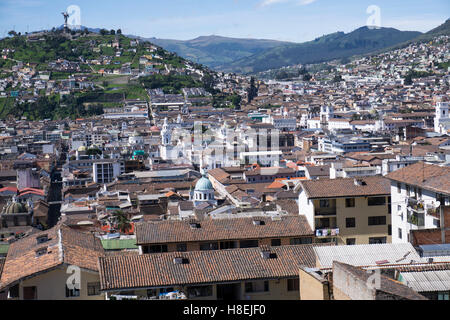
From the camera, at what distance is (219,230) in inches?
464

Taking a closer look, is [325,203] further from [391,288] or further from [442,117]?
[442,117]

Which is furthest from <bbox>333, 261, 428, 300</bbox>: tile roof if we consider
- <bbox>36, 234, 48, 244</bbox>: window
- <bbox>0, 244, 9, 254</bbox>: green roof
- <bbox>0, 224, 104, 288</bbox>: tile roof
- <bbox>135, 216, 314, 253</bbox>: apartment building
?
<bbox>0, 244, 9, 254</bbox>: green roof

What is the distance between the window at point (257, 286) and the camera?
931 centimetres

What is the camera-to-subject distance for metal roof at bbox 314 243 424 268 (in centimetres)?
810

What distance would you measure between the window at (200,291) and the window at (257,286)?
1.80 feet

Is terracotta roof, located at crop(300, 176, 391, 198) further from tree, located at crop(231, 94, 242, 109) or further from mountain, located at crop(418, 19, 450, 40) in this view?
mountain, located at crop(418, 19, 450, 40)

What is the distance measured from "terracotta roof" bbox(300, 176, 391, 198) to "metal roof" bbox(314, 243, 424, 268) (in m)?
3.78

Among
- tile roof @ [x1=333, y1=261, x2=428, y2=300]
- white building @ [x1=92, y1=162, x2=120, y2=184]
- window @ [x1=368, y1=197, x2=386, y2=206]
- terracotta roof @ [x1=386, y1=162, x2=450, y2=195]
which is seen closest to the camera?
tile roof @ [x1=333, y1=261, x2=428, y2=300]

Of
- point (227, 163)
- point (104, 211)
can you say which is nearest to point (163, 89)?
point (227, 163)

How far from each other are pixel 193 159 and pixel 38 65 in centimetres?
5153

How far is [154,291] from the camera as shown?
8.96 metres

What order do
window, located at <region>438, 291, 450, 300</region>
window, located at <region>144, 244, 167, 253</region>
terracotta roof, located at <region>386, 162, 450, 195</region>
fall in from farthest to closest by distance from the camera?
1. window, located at <region>144, 244, 167, 253</region>
2. terracotta roof, located at <region>386, 162, 450, 195</region>
3. window, located at <region>438, 291, 450, 300</region>

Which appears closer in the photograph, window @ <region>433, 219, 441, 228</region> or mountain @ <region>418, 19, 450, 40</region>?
window @ <region>433, 219, 441, 228</region>

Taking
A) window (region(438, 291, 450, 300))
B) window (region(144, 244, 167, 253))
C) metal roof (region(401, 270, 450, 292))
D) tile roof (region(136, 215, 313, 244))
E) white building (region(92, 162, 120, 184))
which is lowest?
white building (region(92, 162, 120, 184))
